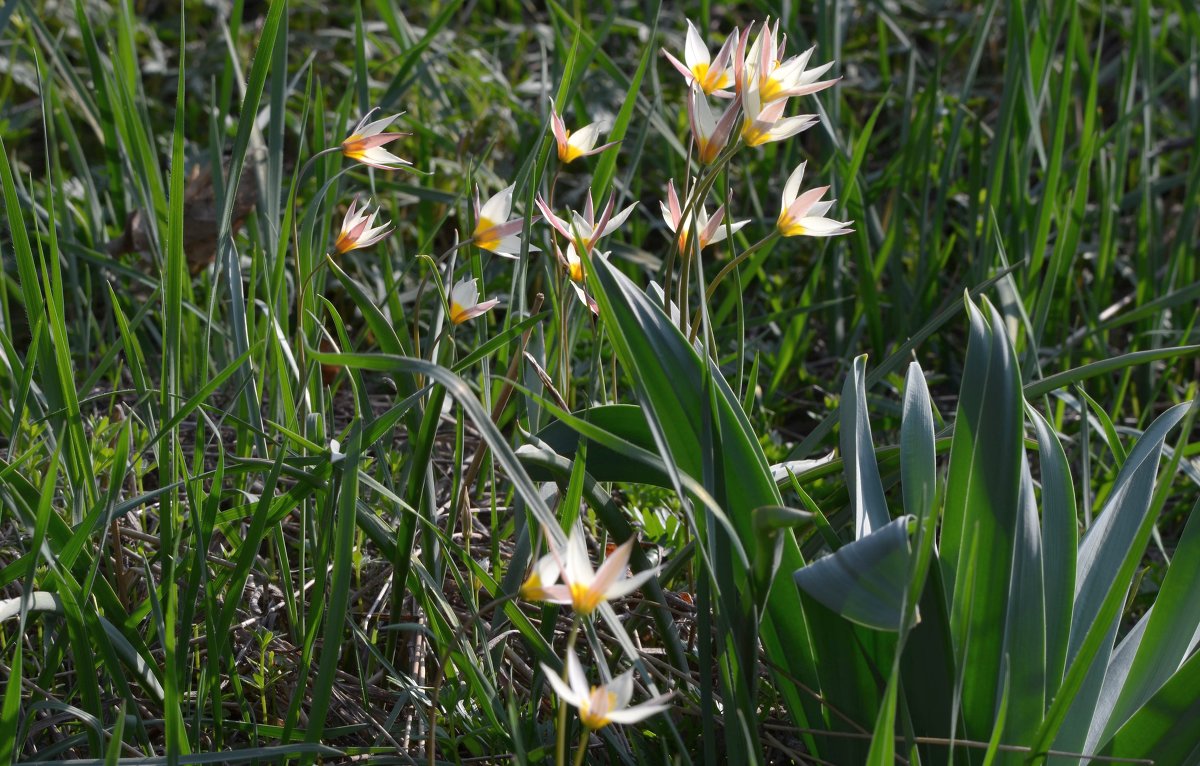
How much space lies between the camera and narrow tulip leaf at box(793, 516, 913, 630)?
2.26 feet

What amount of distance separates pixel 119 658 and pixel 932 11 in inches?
106

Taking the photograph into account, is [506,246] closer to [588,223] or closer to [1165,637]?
[588,223]

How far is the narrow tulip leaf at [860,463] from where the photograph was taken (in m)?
0.89

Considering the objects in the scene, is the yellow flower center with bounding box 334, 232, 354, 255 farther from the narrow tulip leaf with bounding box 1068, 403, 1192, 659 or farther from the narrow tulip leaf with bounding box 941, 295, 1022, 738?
the narrow tulip leaf with bounding box 1068, 403, 1192, 659

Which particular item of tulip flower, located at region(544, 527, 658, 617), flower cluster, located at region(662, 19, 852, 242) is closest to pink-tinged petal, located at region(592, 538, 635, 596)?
tulip flower, located at region(544, 527, 658, 617)

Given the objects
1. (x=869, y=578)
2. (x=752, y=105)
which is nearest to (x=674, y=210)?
(x=752, y=105)

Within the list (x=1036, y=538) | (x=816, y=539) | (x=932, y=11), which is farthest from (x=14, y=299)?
(x=932, y=11)

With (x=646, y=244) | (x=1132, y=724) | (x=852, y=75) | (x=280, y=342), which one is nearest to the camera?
(x=1132, y=724)

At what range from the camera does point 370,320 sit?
98 centimetres

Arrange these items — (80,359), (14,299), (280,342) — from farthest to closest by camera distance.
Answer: (14,299)
(80,359)
(280,342)

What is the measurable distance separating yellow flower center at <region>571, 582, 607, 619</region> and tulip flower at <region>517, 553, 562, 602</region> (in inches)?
0.7

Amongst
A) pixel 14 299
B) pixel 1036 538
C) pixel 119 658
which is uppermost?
pixel 1036 538

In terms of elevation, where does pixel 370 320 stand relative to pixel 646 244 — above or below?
above

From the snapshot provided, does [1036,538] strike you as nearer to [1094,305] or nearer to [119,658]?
[119,658]
